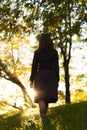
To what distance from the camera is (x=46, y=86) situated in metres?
9.70

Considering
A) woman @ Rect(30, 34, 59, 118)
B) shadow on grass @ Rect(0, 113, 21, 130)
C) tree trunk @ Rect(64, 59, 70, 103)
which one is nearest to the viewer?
woman @ Rect(30, 34, 59, 118)

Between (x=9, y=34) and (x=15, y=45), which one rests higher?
(x=15, y=45)

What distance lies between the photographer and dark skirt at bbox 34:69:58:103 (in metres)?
9.66

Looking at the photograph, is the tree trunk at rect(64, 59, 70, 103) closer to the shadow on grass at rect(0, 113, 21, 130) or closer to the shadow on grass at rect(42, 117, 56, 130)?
the shadow on grass at rect(0, 113, 21, 130)

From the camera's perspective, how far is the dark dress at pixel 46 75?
9.67m

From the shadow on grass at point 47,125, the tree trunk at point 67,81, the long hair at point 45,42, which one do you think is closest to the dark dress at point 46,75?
the long hair at point 45,42

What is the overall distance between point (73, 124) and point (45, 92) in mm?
1144

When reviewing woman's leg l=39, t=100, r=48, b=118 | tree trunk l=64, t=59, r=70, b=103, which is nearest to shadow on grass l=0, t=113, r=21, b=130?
woman's leg l=39, t=100, r=48, b=118

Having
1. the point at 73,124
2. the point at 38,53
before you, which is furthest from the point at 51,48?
the point at 73,124

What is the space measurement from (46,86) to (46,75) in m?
0.27

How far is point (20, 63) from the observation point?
151ft

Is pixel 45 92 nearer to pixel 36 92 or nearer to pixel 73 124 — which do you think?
pixel 36 92

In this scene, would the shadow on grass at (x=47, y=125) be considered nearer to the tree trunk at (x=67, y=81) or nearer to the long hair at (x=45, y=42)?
the long hair at (x=45, y=42)

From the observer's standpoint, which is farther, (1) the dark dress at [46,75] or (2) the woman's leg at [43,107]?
(1) the dark dress at [46,75]
